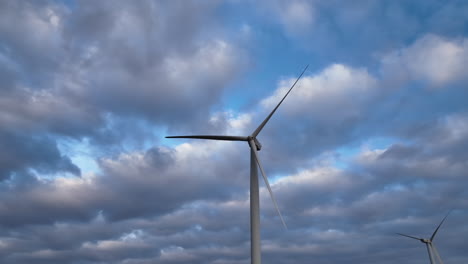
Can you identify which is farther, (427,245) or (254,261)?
(427,245)

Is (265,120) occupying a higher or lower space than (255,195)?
higher

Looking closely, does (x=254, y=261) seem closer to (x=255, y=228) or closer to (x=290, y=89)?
(x=255, y=228)

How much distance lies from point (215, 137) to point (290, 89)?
14.3 m

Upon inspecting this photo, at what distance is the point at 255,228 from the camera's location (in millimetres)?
54438

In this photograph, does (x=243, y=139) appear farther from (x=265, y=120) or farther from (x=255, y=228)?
(x=255, y=228)

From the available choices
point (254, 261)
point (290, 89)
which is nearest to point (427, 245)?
point (290, 89)

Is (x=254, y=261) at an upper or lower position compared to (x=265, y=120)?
lower

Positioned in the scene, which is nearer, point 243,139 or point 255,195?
point 255,195

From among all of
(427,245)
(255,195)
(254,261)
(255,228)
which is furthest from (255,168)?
(427,245)

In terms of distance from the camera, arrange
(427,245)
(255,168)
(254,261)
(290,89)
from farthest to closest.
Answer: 1. (427,245)
2. (290,89)
3. (255,168)
4. (254,261)

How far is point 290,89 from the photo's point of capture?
229 feet

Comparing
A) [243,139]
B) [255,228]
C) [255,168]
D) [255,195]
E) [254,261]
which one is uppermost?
[243,139]

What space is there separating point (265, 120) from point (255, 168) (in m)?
10.4

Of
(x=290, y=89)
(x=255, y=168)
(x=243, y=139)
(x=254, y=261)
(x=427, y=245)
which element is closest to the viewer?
(x=254, y=261)
